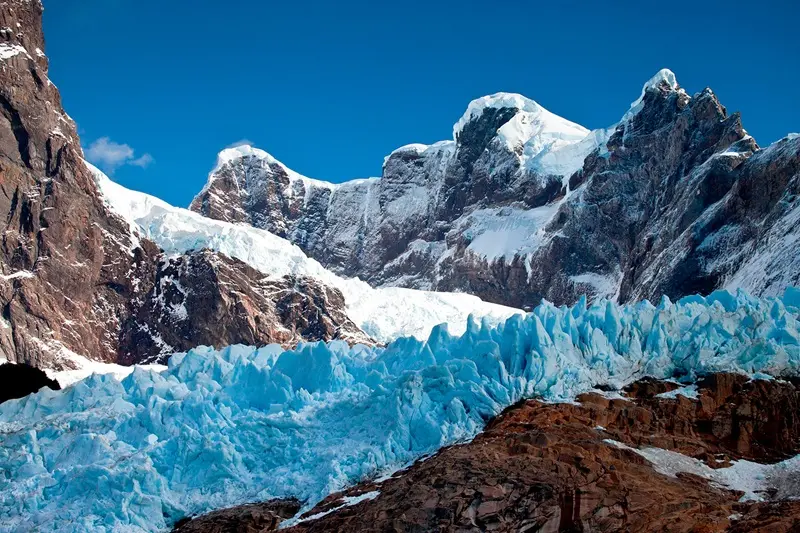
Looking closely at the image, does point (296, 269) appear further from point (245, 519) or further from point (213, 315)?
point (245, 519)

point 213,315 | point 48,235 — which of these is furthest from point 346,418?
point 213,315

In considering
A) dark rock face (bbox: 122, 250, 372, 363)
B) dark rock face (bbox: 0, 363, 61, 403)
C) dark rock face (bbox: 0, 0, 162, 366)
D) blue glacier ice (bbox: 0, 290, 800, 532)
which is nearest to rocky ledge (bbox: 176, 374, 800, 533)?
blue glacier ice (bbox: 0, 290, 800, 532)

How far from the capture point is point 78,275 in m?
167

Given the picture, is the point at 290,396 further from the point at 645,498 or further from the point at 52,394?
the point at 645,498

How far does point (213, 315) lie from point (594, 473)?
451ft

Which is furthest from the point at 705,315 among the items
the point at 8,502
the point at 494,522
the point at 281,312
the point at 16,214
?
the point at 281,312

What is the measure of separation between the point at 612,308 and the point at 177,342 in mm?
123406

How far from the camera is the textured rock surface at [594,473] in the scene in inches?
1642

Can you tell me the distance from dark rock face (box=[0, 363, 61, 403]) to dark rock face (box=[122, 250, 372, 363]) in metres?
62.4

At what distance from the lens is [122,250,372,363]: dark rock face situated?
173m

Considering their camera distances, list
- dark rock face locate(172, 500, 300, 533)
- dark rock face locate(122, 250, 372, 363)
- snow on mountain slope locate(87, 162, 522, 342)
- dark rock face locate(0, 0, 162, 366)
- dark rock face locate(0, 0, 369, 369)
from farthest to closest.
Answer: snow on mountain slope locate(87, 162, 522, 342)
dark rock face locate(122, 250, 372, 363)
dark rock face locate(0, 0, 369, 369)
dark rock face locate(0, 0, 162, 366)
dark rock face locate(172, 500, 300, 533)

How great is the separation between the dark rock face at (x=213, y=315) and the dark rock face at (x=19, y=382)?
2458 inches

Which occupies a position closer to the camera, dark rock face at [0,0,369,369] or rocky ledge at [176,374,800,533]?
rocky ledge at [176,374,800,533]

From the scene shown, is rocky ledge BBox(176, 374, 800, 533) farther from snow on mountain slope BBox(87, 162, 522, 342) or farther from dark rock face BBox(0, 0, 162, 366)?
snow on mountain slope BBox(87, 162, 522, 342)
